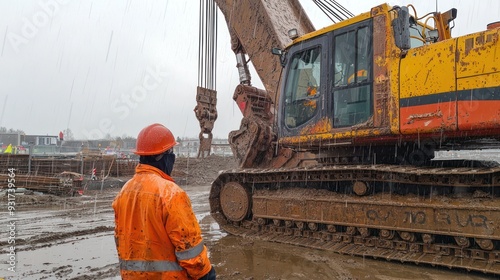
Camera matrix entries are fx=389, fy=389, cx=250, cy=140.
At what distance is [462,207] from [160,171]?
3602 millimetres

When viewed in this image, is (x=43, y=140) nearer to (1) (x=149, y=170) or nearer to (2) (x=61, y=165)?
(2) (x=61, y=165)

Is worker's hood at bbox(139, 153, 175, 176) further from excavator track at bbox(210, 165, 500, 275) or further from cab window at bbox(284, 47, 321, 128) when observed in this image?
cab window at bbox(284, 47, 321, 128)

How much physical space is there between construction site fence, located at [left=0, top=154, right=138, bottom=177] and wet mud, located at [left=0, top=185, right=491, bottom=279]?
8.02m

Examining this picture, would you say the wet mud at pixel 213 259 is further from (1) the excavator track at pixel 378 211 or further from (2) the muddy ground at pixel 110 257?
(1) the excavator track at pixel 378 211

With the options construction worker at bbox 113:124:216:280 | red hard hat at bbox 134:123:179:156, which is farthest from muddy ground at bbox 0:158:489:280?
red hard hat at bbox 134:123:179:156

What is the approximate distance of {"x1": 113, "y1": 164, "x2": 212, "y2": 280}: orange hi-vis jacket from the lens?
2.01 metres

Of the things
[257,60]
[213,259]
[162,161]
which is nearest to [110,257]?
[213,259]

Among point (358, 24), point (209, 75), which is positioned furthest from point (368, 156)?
point (209, 75)

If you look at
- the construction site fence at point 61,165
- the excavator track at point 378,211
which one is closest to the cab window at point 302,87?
the excavator track at point 378,211

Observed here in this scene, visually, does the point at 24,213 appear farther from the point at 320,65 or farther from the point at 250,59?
the point at 320,65

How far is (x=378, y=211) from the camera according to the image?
4.96 metres

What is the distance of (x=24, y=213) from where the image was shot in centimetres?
885

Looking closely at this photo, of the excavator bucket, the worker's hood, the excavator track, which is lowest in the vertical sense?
the excavator track

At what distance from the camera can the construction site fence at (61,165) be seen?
14470 mm
